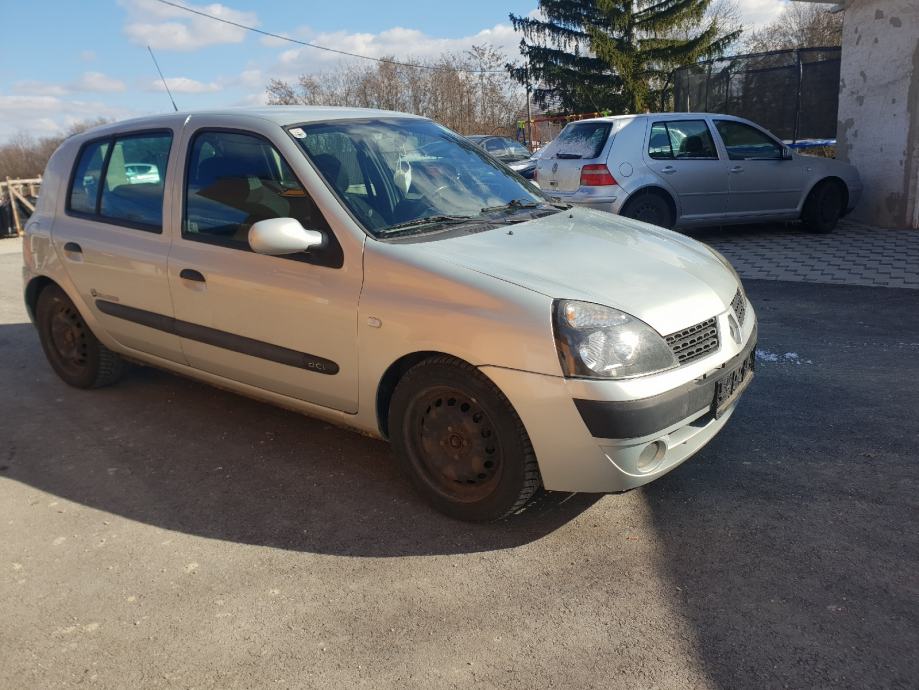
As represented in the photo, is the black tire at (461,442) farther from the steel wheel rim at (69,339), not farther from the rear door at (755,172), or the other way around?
the rear door at (755,172)

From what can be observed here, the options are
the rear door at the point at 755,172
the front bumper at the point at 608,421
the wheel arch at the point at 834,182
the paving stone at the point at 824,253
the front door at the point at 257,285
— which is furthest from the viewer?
the wheel arch at the point at 834,182

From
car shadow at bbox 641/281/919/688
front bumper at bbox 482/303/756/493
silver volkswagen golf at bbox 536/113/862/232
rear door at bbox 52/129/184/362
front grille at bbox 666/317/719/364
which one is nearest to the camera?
car shadow at bbox 641/281/919/688

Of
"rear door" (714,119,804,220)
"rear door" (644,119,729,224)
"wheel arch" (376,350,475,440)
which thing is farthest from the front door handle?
"rear door" (714,119,804,220)

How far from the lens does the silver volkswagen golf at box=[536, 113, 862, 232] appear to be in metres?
9.39

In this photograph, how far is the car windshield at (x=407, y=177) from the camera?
11.6ft

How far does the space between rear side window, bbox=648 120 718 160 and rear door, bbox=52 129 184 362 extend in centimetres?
676

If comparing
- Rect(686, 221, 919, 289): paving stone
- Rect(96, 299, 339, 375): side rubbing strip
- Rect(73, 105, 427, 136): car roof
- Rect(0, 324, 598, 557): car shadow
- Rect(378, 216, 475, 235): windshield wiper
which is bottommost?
Rect(686, 221, 919, 289): paving stone

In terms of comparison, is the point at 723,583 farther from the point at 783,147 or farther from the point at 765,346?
the point at 783,147

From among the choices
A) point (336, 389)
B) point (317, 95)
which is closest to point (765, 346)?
point (336, 389)

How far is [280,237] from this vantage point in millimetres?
3246

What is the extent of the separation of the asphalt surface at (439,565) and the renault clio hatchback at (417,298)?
1.13 ft

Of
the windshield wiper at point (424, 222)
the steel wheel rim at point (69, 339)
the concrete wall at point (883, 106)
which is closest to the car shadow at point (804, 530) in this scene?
the windshield wiper at point (424, 222)

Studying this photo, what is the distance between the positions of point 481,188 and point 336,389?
4.41 ft

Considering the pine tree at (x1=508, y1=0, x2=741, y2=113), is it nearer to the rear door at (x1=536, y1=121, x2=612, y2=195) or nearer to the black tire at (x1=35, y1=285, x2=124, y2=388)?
the rear door at (x1=536, y1=121, x2=612, y2=195)
